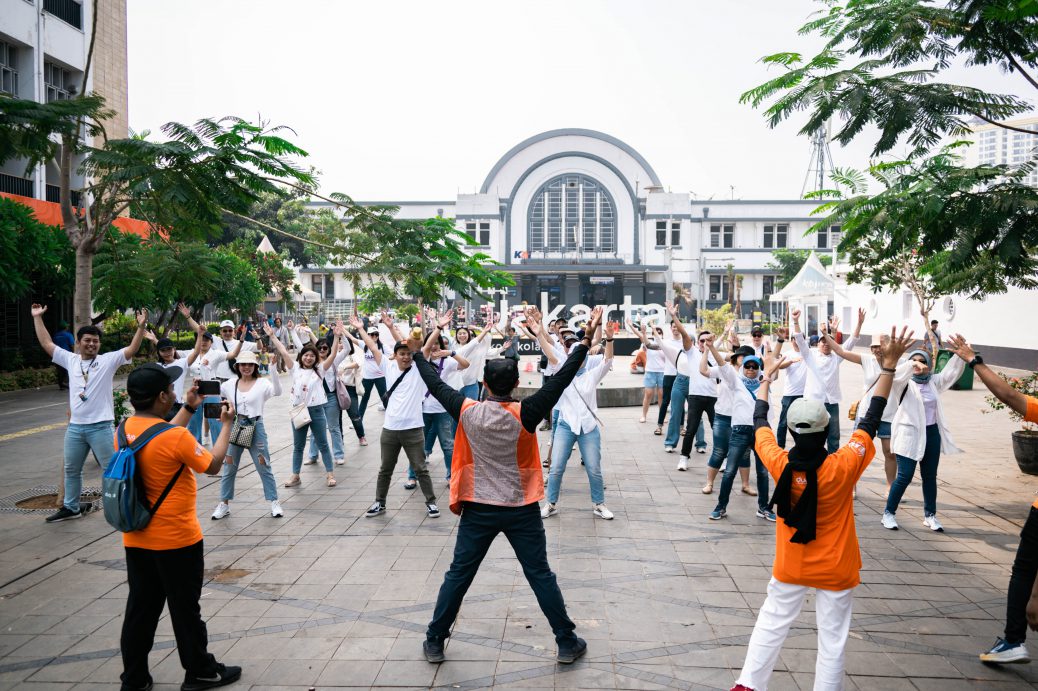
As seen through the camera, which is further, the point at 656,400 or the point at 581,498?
the point at 656,400

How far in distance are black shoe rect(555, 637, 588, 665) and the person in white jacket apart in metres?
3.96

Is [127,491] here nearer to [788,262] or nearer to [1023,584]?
[1023,584]

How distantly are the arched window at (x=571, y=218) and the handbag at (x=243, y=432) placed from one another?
45.2 m

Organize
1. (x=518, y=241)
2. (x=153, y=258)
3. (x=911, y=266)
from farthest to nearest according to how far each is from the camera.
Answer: (x=518, y=241), (x=911, y=266), (x=153, y=258)

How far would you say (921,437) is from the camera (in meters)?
6.51

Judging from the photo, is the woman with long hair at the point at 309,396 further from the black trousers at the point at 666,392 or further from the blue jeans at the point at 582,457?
the black trousers at the point at 666,392

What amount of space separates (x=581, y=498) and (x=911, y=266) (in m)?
13.5

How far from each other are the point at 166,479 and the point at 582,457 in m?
4.12

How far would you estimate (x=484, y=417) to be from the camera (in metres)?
3.94

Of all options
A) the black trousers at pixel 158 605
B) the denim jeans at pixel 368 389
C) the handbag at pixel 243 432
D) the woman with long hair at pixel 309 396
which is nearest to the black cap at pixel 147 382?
the black trousers at pixel 158 605

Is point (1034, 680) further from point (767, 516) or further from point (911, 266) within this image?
point (911, 266)

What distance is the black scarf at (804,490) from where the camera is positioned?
132 inches

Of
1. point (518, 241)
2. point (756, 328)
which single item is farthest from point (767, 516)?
point (518, 241)

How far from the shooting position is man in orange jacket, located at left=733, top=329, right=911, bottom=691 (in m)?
3.34
